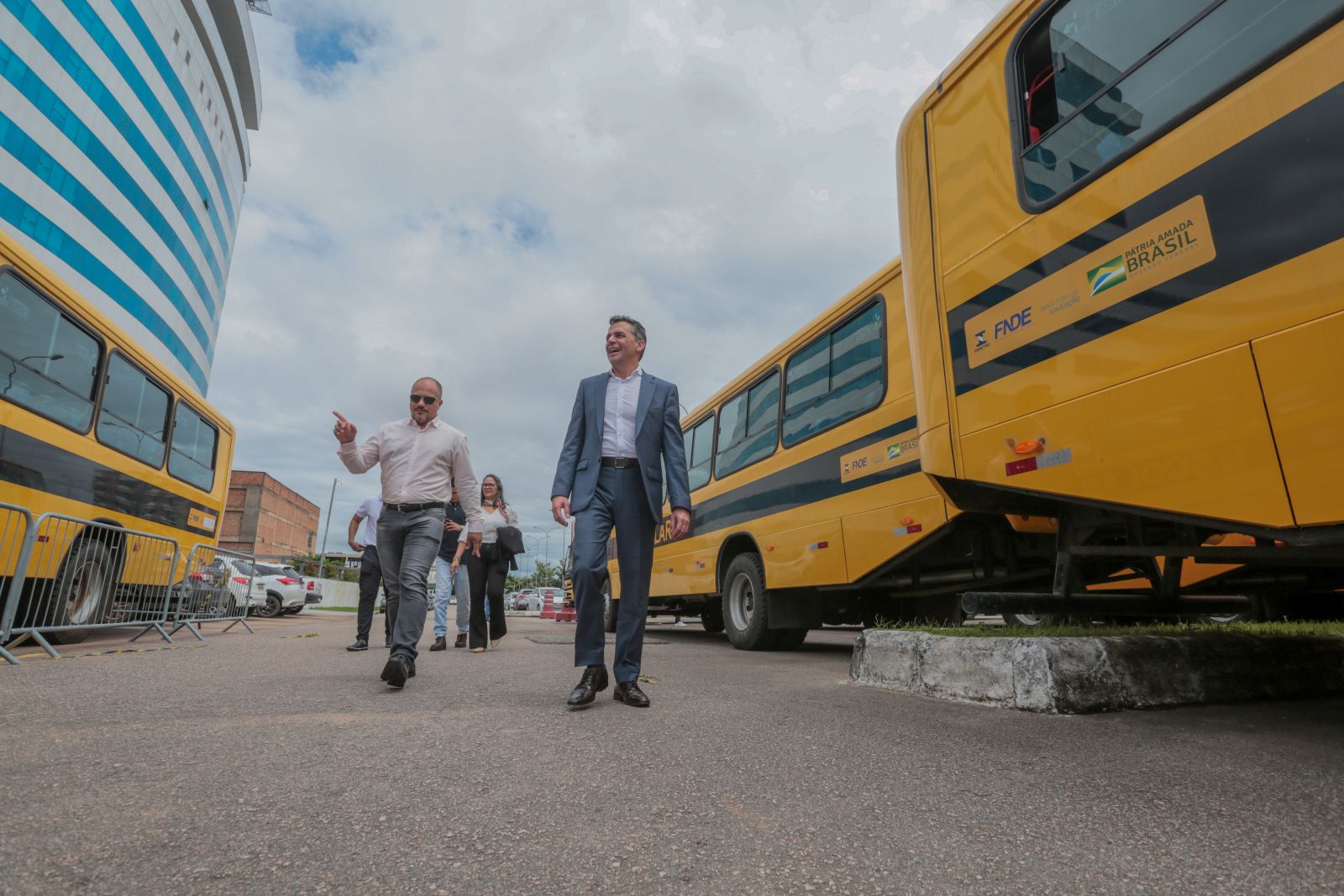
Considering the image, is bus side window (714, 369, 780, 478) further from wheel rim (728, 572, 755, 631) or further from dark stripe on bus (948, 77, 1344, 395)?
dark stripe on bus (948, 77, 1344, 395)

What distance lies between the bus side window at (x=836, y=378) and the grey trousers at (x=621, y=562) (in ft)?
8.00

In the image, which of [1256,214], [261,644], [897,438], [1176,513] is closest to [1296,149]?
[1256,214]

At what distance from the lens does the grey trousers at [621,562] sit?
362cm

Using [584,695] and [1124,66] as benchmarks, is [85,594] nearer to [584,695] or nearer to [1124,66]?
[584,695]

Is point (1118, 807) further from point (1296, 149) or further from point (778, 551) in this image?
point (778, 551)

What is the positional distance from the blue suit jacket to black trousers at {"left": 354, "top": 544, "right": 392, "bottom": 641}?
3831 millimetres

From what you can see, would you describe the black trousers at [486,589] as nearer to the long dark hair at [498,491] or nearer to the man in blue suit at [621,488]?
the long dark hair at [498,491]

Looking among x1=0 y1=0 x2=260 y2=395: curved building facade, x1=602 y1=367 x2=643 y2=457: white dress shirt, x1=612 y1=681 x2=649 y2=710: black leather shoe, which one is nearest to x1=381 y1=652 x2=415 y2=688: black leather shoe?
x1=612 y1=681 x2=649 y2=710: black leather shoe

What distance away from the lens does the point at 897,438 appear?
16.6 ft

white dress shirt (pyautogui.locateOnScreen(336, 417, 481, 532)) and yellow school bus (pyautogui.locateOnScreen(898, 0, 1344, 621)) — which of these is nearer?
yellow school bus (pyautogui.locateOnScreen(898, 0, 1344, 621))

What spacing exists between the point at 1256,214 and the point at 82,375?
8.56m

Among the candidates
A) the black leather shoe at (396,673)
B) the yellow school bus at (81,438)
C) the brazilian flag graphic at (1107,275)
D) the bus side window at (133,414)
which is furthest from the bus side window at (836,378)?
the bus side window at (133,414)

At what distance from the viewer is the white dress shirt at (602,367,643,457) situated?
3.84 m

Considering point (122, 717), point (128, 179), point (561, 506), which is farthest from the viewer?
point (128, 179)
